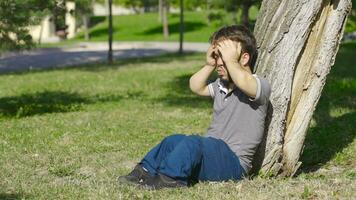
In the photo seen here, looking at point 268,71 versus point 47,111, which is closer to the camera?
point 268,71

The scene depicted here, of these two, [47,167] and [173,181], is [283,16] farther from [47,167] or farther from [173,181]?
[47,167]

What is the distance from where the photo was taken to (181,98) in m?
12.2

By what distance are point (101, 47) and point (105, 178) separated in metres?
32.3

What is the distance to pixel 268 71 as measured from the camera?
5.61 meters

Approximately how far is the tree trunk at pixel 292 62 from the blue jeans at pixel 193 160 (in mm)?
483

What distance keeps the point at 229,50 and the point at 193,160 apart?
886 millimetres

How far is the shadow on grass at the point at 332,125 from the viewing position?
673 centimetres

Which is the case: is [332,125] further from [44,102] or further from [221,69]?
[44,102]

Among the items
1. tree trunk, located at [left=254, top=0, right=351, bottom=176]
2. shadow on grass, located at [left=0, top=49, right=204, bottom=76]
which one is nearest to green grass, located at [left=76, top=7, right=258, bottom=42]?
shadow on grass, located at [left=0, top=49, right=204, bottom=76]

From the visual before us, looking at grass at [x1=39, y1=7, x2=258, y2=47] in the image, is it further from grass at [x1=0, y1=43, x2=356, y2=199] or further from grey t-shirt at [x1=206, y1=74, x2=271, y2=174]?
grey t-shirt at [x1=206, y1=74, x2=271, y2=174]

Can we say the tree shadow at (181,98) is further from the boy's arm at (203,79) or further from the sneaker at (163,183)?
the sneaker at (163,183)

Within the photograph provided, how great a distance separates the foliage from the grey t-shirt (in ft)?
16.8

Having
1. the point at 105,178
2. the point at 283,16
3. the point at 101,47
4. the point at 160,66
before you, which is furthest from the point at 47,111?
the point at 101,47

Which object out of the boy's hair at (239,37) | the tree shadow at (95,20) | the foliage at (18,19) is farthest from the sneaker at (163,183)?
the tree shadow at (95,20)
